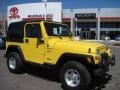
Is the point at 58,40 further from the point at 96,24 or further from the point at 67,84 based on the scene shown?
the point at 96,24

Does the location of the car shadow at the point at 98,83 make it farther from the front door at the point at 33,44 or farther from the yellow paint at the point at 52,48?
the front door at the point at 33,44

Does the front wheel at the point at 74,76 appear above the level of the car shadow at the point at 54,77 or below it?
above

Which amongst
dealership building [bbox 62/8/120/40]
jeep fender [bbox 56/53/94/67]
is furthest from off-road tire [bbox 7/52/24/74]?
dealership building [bbox 62/8/120/40]

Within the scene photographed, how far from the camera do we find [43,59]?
29.4 feet

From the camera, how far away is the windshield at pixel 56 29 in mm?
9219

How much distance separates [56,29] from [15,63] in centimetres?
220

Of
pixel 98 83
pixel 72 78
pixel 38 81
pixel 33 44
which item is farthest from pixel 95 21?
pixel 72 78

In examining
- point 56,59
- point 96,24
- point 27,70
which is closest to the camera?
point 56,59

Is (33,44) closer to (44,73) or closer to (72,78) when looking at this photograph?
(44,73)

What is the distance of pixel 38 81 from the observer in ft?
29.9

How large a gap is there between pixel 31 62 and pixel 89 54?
9.01ft

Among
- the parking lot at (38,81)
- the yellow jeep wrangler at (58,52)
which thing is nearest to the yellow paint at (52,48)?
the yellow jeep wrangler at (58,52)

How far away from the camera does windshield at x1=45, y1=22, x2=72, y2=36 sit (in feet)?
30.2

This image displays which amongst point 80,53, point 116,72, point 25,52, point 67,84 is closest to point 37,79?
point 25,52
